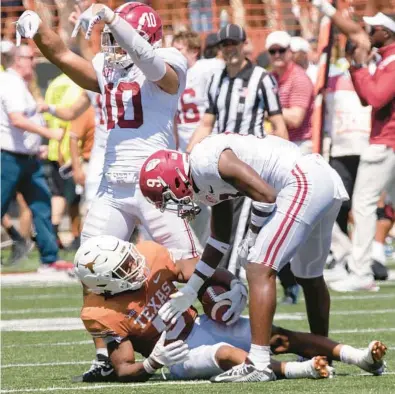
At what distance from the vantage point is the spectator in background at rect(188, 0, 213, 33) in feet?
58.4

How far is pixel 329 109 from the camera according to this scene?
1069 cm

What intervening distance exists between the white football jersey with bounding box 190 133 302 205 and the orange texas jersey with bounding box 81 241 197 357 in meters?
0.42

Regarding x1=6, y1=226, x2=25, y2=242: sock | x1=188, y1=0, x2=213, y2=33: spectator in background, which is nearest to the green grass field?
x1=6, y1=226, x2=25, y2=242: sock

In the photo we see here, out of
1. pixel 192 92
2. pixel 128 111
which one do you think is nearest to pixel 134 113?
pixel 128 111

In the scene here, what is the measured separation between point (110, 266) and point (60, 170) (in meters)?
8.48

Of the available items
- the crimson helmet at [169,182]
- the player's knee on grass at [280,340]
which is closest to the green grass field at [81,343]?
the player's knee on grass at [280,340]

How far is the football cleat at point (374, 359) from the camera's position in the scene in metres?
5.22

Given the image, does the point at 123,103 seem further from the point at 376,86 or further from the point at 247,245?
the point at 376,86

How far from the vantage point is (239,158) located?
5.30 m

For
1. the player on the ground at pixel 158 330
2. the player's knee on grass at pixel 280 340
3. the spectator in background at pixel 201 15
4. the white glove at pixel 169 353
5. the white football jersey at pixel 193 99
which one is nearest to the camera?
the white glove at pixel 169 353

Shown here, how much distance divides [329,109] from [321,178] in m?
5.35

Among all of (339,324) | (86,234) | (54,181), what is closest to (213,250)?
(86,234)

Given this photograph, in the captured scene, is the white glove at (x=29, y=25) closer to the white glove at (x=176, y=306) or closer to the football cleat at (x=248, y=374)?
the white glove at (x=176, y=306)

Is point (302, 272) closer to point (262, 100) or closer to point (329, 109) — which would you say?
point (262, 100)
